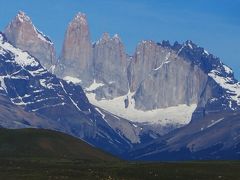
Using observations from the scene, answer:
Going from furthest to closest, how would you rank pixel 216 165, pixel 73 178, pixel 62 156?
pixel 62 156 → pixel 216 165 → pixel 73 178

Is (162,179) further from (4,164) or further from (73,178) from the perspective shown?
(4,164)

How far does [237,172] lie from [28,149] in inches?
3179

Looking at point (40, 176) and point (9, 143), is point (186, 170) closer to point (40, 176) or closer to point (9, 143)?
point (40, 176)

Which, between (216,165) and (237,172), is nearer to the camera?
(237,172)

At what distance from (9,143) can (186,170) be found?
7977 centimetres

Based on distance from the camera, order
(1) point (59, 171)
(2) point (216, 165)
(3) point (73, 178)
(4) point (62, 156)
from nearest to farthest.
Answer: (3) point (73, 178)
(1) point (59, 171)
(2) point (216, 165)
(4) point (62, 156)

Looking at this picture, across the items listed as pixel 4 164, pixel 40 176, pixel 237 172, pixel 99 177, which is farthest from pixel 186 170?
pixel 4 164

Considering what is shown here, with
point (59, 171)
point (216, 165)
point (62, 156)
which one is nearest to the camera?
point (59, 171)

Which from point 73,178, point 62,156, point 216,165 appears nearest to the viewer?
point 73,178

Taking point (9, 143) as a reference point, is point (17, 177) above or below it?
below

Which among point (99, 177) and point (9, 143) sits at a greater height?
point (9, 143)

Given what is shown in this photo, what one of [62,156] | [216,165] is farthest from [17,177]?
[62,156]

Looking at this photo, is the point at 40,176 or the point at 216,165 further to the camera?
the point at 216,165

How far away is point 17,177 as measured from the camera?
114 metres
